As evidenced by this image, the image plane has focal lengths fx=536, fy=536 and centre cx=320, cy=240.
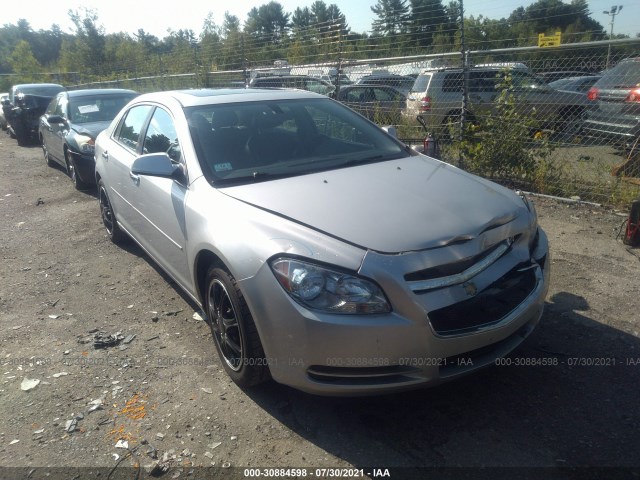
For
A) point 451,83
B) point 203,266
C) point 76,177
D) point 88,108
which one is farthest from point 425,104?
point 203,266

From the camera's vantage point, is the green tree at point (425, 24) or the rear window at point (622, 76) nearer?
the rear window at point (622, 76)

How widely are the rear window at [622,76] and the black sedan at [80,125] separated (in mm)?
8196

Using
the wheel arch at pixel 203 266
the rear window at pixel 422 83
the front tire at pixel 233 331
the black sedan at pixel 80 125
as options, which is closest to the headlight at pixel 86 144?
the black sedan at pixel 80 125

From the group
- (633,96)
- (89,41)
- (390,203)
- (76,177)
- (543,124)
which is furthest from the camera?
(89,41)

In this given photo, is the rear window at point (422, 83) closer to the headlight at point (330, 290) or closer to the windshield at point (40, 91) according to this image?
the headlight at point (330, 290)

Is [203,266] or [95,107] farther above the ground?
[95,107]

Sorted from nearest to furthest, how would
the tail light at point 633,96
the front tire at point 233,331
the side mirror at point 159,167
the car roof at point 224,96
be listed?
the front tire at point 233,331 → the side mirror at point 159,167 → the car roof at point 224,96 → the tail light at point 633,96

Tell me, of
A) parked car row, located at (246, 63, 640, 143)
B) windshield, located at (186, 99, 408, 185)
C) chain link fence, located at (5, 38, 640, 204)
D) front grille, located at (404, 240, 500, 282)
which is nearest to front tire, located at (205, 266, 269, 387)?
windshield, located at (186, 99, 408, 185)

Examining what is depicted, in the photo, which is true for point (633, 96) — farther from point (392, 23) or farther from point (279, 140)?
point (279, 140)

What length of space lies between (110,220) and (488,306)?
4.64 meters

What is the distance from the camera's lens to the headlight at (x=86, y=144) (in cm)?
821

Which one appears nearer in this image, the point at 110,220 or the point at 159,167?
the point at 159,167

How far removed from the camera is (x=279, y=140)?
3953 mm

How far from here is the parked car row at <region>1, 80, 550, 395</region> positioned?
8.38 feet
